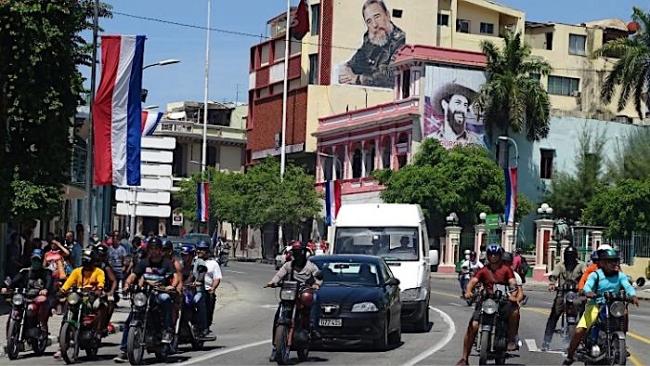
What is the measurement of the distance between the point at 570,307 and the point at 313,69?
7235 centimetres

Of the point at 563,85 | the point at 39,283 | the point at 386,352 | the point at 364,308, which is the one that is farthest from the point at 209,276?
the point at 563,85

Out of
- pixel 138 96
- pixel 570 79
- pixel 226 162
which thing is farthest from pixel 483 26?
pixel 138 96

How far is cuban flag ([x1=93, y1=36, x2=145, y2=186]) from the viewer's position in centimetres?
3020

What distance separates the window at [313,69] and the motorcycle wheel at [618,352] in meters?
75.5

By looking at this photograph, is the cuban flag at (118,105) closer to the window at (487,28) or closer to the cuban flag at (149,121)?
the cuban flag at (149,121)

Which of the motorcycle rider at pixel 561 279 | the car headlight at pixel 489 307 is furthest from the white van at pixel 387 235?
the car headlight at pixel 489 307

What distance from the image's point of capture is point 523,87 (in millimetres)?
74938

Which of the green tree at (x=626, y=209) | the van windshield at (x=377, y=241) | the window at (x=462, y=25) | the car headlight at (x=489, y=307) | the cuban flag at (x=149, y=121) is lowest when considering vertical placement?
the car headlight at (x=489, y=307)

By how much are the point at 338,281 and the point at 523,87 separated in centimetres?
5526

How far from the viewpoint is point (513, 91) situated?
7412 centimetres

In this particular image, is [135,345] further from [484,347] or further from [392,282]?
[392,282]

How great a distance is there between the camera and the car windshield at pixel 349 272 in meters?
21.3

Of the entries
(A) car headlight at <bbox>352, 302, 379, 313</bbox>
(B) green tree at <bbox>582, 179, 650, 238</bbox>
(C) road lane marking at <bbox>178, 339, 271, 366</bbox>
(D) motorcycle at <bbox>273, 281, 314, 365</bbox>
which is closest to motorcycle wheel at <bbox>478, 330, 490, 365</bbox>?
(D) motorcycle at <bbox>273, 281, 314, 365</bbox>

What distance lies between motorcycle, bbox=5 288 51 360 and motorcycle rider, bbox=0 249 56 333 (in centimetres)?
8
